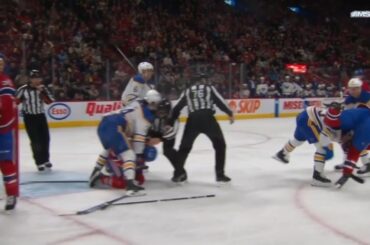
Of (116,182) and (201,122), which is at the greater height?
(201,122)

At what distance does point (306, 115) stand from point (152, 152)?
176cm

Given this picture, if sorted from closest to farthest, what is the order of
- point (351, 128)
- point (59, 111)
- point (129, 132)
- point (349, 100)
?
point (129, 132)
point (351, 128)
point (349, 100)
point (59, 111)

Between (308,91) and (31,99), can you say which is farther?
(308,91)

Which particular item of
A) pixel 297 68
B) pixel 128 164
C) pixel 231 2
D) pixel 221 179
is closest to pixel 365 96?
pixel 221 179

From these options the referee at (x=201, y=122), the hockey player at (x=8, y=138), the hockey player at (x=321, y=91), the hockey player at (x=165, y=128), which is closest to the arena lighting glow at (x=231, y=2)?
the hockey player at (x=321, y=91)

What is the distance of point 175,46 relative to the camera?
15531 mm

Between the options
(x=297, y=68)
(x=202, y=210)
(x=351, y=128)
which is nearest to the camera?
(x=202, y=210)

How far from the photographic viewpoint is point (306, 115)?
568 centimetres

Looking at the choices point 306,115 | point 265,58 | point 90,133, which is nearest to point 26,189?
point 306,115

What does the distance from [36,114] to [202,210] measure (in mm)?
2632

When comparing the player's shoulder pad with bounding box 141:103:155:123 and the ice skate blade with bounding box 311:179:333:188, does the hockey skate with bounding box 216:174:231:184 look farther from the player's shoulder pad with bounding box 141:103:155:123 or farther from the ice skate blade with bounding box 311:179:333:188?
the player's shoulder pad with bounding box 141:103:155:123

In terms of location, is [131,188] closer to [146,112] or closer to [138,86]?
[146,112]

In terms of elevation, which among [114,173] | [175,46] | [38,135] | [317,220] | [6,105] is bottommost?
[317,220]

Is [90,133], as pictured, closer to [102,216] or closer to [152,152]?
[152,152]
